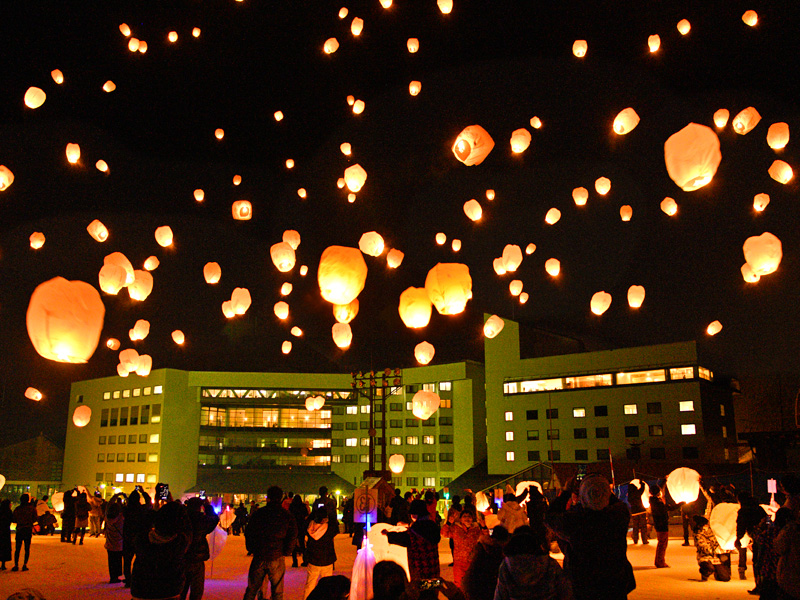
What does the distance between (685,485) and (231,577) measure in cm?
709

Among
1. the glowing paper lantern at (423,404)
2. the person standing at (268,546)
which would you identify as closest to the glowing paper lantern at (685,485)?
the glowing paper lantern at (423,404)

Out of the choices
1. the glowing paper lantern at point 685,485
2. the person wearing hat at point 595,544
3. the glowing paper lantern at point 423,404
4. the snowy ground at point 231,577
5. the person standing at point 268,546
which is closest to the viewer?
the person wearing hat at point 595,544

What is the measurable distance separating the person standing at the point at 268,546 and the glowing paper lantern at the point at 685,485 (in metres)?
6.89

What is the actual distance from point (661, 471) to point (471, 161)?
2794 centimetres

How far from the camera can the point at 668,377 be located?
4069 centimetres

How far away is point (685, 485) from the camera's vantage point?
34.0 feet

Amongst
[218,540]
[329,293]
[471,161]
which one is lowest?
[218,540]

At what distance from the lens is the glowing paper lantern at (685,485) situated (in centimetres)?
1034

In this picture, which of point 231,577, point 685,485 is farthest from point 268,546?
point 685,485

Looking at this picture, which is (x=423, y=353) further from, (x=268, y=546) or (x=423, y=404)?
(x=268, y=546)

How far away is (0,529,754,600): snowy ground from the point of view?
26.8ft

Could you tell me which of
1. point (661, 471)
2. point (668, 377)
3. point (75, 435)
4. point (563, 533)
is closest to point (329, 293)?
point (563, 533)

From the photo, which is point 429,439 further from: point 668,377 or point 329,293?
point 329,293

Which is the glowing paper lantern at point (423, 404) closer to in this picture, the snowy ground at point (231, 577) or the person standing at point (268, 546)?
the snowy ground at point (231, 577)
